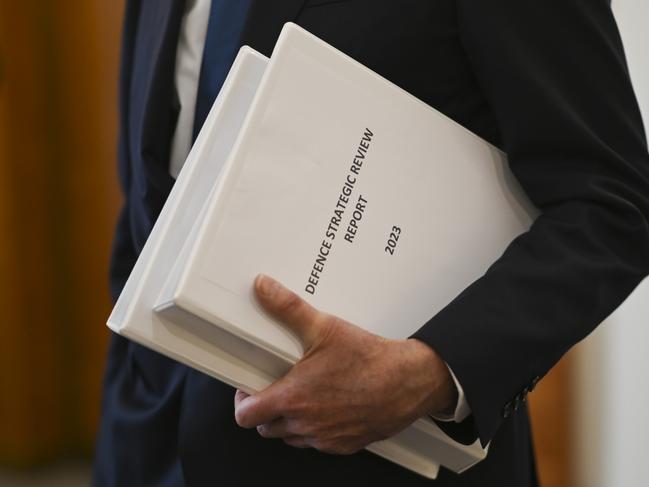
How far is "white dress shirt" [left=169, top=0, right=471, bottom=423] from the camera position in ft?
3.03

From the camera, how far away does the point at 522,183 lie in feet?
2.57

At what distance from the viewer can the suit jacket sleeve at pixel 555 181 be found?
73cm

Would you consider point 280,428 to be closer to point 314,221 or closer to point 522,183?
point 314,221

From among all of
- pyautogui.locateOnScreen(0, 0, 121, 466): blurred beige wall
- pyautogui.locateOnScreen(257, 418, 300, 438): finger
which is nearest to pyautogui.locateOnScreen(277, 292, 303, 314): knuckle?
pyautogui.locateOnScreen(257, 418, 300, 438): finger

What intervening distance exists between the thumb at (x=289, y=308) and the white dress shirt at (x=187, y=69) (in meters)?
0.31

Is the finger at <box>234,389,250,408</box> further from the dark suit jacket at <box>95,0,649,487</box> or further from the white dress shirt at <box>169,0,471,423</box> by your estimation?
the white dress shirt at <box>169,0,471,423</box>

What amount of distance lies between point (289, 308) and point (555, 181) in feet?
0.90

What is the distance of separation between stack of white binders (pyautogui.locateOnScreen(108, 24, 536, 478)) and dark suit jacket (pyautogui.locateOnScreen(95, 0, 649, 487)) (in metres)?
0.04

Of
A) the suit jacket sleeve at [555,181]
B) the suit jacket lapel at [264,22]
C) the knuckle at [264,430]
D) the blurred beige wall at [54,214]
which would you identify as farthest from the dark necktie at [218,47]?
the blurred beige wall at [54,214]

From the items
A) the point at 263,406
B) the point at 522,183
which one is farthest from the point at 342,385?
the point at 522,183

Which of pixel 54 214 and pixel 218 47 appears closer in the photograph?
pixel 218 47

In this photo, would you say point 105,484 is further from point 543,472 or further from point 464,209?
point 543,472

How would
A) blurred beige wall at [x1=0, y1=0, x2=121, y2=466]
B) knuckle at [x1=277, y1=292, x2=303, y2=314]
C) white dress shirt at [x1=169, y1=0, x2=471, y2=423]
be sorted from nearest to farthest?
knuckle at [x1=277, y1=292, x2=303, y2=314] < white dress shirt at [x1=169, y1=0, x2=471, y2=423] < blurred beige wall at [x1=0, y1=0, x2=121, y2=466]

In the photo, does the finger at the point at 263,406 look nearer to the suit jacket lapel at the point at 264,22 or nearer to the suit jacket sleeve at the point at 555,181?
the suit jacket sleeve at the point at 555,181
